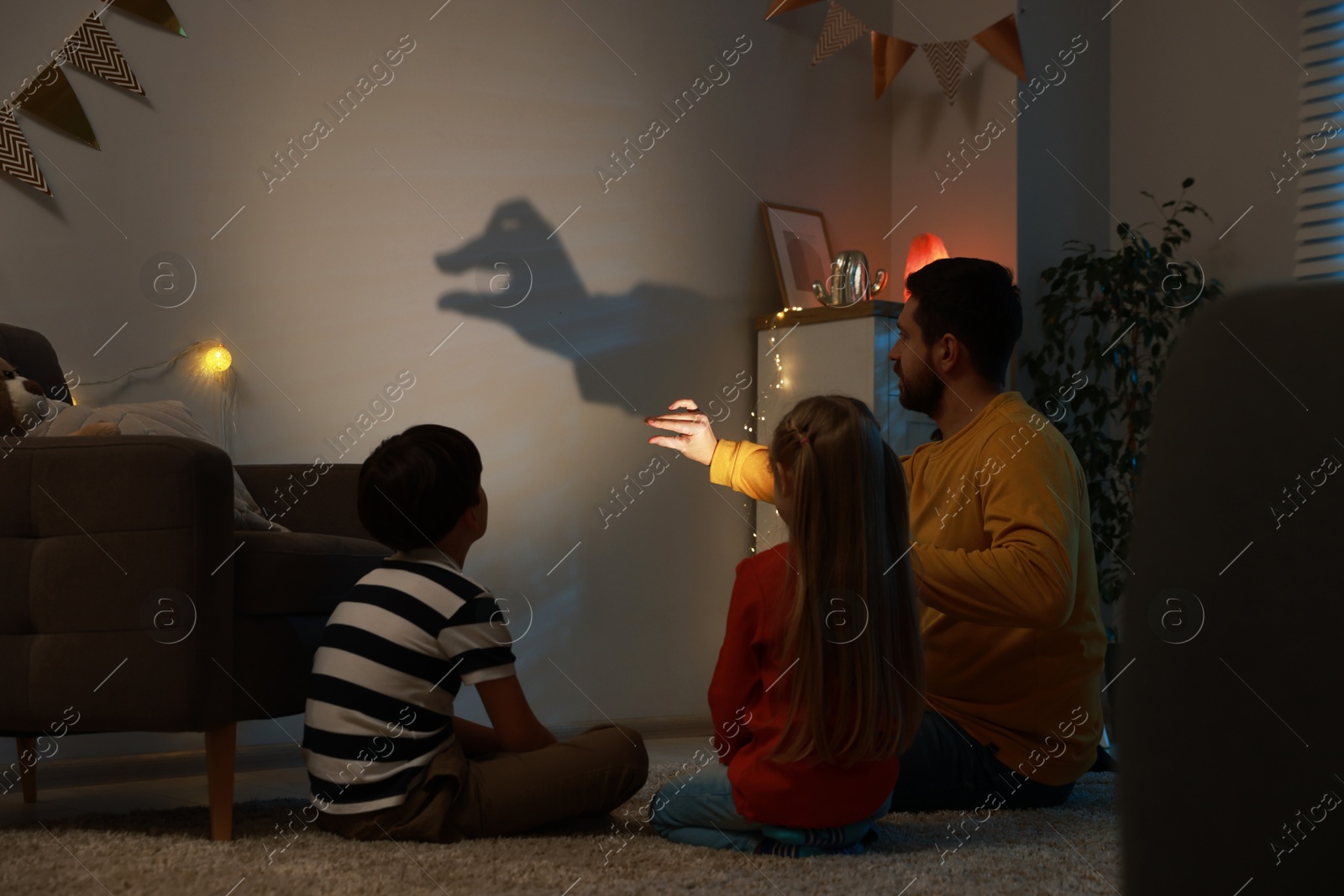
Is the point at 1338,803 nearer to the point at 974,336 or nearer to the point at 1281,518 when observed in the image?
the point at 1281,518

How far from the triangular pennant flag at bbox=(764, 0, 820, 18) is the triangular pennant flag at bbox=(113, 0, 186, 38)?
188 cm

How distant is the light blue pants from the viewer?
5.39ft

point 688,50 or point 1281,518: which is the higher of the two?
point 688,50

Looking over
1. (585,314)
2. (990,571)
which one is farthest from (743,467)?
(585,314)

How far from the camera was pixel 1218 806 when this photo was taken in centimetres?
37

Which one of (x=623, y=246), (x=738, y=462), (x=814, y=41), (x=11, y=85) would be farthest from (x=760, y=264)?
(x=11, y=85)

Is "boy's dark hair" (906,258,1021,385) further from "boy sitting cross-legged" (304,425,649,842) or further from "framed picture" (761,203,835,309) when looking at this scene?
"framed picture" (761,203,835,309)

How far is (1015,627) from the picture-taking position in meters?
1.78

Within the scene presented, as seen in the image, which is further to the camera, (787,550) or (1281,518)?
(787,550)

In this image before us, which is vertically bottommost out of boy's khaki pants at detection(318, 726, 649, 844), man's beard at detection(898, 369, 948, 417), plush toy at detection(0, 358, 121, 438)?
boy's khaki pants at detection(318, 726, 649, 844)

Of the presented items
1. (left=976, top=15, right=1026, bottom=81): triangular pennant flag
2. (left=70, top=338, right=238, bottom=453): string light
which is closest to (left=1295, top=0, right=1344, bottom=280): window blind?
(left=976, top=15, right=1026, bottom=81): triangular pennant flag

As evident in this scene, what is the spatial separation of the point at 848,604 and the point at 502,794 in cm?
60

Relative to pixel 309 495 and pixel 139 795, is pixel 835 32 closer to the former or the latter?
pixel 309 495

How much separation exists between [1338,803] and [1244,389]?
0.14 m
